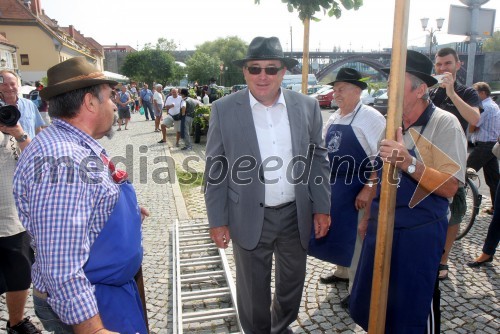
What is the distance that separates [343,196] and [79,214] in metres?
2.46

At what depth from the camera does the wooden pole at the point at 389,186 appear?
1.81m

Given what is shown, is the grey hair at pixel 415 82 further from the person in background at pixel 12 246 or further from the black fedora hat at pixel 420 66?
the person in background at pixel 12 246

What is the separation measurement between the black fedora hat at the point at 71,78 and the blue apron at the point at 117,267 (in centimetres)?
50

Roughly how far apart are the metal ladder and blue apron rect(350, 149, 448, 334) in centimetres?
132

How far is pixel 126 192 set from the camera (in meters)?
1.76

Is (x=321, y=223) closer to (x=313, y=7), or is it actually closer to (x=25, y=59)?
(x=313, y=7)

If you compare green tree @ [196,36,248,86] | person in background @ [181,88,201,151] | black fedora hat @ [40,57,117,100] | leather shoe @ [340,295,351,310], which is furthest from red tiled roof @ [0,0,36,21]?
leather shoe @ [340,295,351,310]

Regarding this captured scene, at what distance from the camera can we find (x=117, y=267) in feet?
5.32

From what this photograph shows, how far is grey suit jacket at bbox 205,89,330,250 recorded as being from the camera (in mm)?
2621

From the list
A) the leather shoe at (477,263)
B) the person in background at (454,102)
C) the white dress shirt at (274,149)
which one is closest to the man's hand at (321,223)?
the white dress shirt at (274,149)

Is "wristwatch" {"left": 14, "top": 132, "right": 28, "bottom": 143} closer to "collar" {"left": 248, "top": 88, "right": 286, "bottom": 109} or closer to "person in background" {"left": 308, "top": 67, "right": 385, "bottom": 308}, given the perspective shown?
"collar" {"left": 248, "top": 88, "right": 286, "bottom": 109}

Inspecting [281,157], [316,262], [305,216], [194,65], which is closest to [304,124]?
[281,157]

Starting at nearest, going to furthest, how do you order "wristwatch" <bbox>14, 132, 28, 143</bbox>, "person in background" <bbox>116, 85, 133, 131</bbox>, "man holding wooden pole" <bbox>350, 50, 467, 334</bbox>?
"man holding wooden pole" <bbox>350, 50, 467, 334</bbox> → "wristwatch" <bbox>14, 132, 28, 143</bbox> → "person in background" <bbox>116, 85, 133, 131</bbox>

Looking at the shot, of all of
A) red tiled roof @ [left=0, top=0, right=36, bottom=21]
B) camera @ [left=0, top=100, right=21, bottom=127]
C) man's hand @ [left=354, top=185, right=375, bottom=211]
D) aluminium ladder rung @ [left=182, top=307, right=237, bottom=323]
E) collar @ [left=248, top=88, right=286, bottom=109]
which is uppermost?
red tiled roof @ [left=0, top=0, right=36, bottom=21]
